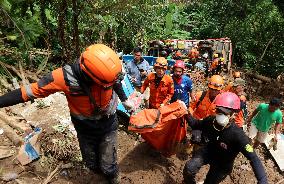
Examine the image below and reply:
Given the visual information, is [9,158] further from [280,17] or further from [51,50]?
[280,17]

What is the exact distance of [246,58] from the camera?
14.6 meters

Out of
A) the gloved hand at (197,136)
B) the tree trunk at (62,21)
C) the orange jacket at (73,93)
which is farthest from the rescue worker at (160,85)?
the tree trunk at (62,21)

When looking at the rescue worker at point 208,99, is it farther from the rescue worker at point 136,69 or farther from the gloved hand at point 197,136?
the rescue worker at point 136,69

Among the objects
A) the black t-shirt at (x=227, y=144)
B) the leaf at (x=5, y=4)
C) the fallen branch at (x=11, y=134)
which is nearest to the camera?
the black t-shirt at (x=227, y=144)

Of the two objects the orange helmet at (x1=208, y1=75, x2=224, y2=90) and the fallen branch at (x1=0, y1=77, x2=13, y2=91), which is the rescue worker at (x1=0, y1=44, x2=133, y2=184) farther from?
the fallen branch at (x1=0, y1=77, x2=13, y2=91)

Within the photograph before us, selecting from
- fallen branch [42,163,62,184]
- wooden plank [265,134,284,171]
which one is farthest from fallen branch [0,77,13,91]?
wooden plank [265,134,284,171]

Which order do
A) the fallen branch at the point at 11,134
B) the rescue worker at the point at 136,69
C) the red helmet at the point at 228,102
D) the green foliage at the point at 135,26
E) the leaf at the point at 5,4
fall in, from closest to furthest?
the red helmet at the point at 228,102
the fallen branch at the point at 11,134
the leaf at the point at 5,4
the green foliage at the point at 135,26
the rescue worker at the point at 136,69

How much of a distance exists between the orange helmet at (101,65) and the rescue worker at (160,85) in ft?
8.28

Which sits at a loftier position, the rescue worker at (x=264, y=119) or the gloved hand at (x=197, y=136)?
the gloved hand at (x=197, y=136)

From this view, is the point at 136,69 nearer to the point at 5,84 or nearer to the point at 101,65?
the point at 5,84

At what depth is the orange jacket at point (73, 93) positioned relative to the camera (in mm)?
3576

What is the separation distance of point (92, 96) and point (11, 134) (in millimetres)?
2124

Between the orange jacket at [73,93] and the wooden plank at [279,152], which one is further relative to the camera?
the wooden plank at [279,152]

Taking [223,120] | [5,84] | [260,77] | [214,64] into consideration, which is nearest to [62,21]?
[5,84]
